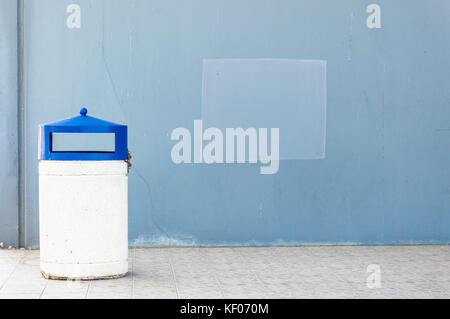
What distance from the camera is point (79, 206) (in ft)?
→ 19.5

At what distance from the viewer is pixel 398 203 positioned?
833 centimetres

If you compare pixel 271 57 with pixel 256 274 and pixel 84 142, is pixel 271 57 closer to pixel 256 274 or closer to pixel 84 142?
pixel 84 142

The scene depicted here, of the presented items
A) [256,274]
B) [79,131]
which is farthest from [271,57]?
[79,131]

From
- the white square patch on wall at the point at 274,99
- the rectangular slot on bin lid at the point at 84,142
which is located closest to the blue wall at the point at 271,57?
the white square patch on wall at the point at 274,99

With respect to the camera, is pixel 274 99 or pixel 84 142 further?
pixel 274 99

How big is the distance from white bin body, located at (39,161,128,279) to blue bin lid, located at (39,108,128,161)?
5 centimetres

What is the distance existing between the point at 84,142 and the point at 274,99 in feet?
7.14

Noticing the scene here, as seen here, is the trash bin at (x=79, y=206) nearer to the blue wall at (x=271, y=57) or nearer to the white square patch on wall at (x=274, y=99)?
the blue wall at (x=271, y=57)

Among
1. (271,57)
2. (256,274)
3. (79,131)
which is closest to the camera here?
(79,131)

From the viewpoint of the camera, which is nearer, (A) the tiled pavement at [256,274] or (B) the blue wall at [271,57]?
A: (A) the tiled pavement at [256,274]

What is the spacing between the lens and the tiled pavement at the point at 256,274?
5586 millimetres

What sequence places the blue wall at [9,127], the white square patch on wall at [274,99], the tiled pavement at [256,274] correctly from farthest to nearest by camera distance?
the white square patch on wall at [274,99] < the blue wall at [9,127] < the tiled pavement at [256,274]

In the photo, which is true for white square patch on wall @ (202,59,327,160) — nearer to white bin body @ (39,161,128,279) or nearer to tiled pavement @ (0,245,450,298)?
tiled pavement @ (0,245,450,298)
